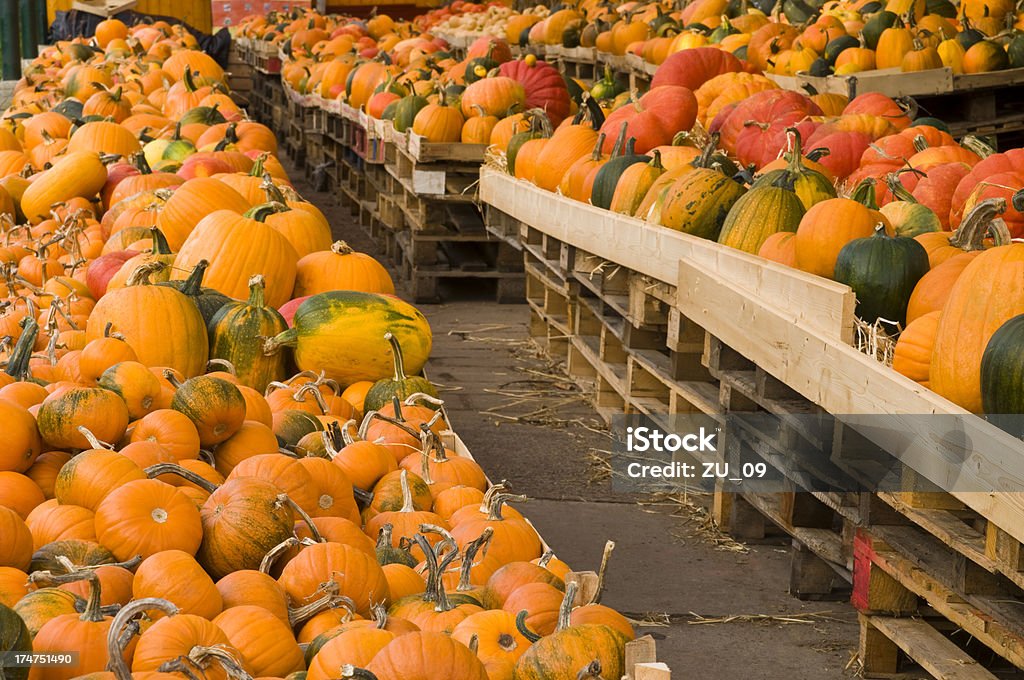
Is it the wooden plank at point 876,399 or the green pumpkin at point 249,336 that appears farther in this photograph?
the green pumpkin at point 249,336

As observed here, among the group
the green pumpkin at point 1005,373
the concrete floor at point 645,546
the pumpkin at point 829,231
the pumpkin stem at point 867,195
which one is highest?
the pumpkin stem at point 867,195

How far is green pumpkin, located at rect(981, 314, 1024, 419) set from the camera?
283cm

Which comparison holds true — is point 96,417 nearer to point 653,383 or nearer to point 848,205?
point 848,205

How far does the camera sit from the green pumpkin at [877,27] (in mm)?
8086

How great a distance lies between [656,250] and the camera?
16.2ft

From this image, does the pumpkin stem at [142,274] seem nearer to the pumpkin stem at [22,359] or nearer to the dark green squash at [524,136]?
the pumpkin stem at [22,359]

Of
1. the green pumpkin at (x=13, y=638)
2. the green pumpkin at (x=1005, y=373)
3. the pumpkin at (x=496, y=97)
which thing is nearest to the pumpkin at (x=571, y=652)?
the green pumpkin at (x=13, y=638)

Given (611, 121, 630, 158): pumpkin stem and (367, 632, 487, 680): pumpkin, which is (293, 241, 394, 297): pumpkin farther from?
(367, 632, 487, 680): pumpkin

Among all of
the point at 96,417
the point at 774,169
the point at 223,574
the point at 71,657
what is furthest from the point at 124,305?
the point at 774,169

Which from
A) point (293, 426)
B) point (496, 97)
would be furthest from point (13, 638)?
point (496, 97)

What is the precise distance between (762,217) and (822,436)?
1.05 meters

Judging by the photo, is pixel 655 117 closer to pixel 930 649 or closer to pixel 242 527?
pixel 930 649

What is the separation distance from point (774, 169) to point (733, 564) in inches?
61.5

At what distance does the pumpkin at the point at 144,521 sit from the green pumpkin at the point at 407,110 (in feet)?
22.1
